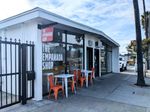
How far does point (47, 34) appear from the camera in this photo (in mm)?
6824

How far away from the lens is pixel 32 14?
642 cm

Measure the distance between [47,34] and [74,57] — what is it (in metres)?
3.68

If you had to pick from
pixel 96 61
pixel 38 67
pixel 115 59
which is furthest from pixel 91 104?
pixel 115 59

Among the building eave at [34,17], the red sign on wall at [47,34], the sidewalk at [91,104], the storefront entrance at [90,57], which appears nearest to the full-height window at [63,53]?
the red sign on wall at [47,34]

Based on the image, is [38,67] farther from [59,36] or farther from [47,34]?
[59,36]

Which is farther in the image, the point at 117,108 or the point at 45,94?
the point at 45,94

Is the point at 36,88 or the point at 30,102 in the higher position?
the point at 36,88

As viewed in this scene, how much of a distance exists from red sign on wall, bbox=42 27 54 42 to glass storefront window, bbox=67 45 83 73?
261 cm

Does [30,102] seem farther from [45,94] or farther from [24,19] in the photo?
[24,19]

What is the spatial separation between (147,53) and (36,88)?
1562 cm

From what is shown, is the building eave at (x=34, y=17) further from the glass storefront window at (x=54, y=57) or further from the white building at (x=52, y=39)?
the glass storefront window at (x=54, y=57)

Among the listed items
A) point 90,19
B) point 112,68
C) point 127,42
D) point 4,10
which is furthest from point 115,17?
point 127,42

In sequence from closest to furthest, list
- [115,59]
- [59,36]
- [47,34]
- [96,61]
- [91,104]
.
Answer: [91,104], [47,34], [59,36], [96,61], [115,59]

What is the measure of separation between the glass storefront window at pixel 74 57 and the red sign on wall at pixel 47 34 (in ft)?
8.56
